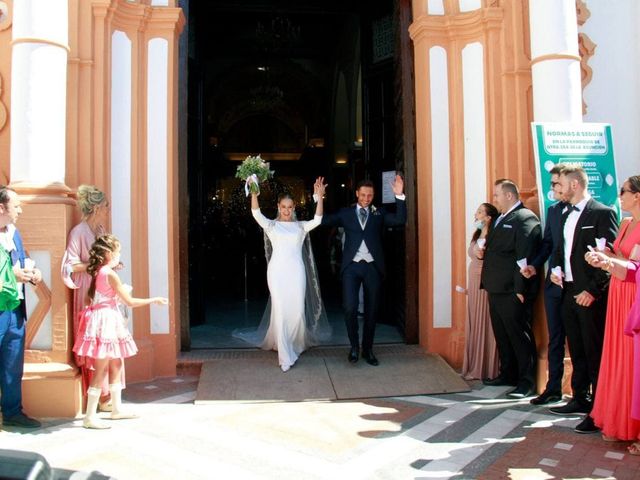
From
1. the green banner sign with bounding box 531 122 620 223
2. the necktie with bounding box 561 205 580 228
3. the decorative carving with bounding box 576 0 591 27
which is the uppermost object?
the decorative carving with bounding box 576 0 591 27

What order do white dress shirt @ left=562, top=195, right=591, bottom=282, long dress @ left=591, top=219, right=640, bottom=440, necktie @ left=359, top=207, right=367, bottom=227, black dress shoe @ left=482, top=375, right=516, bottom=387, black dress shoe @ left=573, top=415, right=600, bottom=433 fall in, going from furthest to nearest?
necktie @ left=359, top=207, right=367, bottom=227
black dress shoe @ left=482, top=375, right=516, bottom=387
white dress shirt @ left=562, top=195, right=591, bottom=282
black dress shoe @ left=573, top=415, right=600, bottom=433
long dress @ left=591, top=219, right=640, bottom=440

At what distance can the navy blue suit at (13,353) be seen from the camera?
423 cm

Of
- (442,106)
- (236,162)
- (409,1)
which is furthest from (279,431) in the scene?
(236,162)

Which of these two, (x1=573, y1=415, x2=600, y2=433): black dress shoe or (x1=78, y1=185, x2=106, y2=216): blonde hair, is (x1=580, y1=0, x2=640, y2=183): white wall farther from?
(x1=78, y1=185, x2=106, y2=216): blonde hair

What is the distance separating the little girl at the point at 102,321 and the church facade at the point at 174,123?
344mm

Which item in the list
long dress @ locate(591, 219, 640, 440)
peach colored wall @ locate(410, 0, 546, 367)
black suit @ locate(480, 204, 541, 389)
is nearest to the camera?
long dress @ locate(591, 219, 640, 440)

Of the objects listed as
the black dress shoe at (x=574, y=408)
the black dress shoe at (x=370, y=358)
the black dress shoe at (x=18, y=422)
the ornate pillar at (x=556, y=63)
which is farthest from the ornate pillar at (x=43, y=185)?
the ornate pillar at (x=556, y=63)

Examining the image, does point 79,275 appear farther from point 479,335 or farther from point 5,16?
point 479,335

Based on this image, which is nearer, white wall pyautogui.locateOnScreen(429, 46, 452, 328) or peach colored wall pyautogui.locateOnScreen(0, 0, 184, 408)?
Result: peach colored wall pyautogui.locateOnScreen(0, 0, 184, 408)

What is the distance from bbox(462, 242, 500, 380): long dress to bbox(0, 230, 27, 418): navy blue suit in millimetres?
3836

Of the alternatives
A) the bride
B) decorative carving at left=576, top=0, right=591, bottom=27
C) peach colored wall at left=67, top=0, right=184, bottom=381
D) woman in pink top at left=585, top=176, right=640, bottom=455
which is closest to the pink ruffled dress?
peach colored wall at left=67, top=0, right=184, bottom=381

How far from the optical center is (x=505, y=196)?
514 centimetres

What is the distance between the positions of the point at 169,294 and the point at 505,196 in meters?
3.30

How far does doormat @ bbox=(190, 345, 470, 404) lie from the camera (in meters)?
5.11
